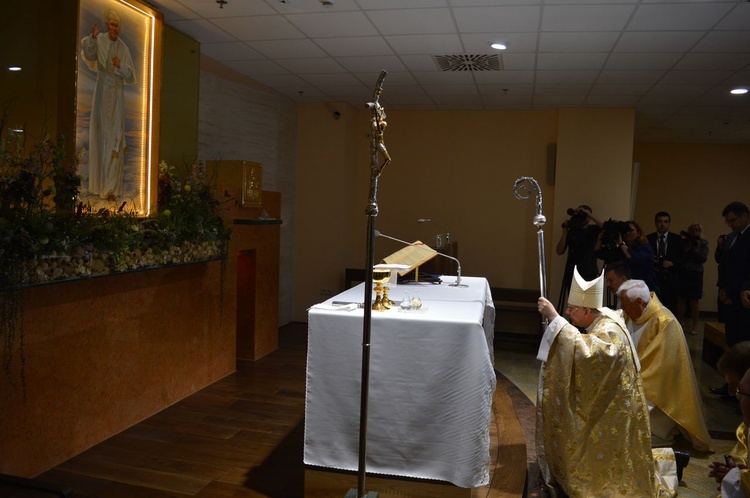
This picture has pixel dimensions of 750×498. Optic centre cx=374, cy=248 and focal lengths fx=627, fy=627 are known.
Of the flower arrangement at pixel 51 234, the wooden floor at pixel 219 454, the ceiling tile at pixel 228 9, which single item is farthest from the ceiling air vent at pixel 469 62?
the wooden floor at pixel 219 454

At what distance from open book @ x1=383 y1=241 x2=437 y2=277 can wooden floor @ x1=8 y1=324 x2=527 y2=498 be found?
1266 mm

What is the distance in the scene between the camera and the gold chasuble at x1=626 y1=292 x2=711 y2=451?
4.25 m

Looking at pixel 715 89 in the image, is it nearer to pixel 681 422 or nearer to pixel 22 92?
pixel 681 422

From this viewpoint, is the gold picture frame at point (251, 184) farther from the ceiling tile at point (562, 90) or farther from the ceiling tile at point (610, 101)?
the ceiling tile at point (610, 101)

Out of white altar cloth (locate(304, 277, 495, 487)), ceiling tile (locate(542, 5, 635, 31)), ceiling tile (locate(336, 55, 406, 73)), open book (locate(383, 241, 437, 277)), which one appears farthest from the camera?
ceiling tile (locate(336, 55, 406, 73))

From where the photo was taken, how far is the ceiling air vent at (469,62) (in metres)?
5.84

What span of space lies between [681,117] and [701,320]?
373 cm

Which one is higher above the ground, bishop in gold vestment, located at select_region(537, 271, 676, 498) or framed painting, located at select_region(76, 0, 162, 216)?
framed painting, located at select_region(76, 0, 162, 216)

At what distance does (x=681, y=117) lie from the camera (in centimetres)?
854

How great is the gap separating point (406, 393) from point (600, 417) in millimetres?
1102

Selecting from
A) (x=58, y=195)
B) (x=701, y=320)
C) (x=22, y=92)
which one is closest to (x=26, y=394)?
(x=58, y=195)

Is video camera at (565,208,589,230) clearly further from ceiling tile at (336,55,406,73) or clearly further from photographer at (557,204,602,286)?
ceiling tile at (336,55,406,73)

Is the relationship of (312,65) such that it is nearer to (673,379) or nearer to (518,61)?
(518,61)

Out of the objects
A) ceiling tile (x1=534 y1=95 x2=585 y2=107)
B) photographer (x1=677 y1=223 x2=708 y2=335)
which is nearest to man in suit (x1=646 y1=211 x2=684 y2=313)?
photographer (x1=677 y1=223 x2=708 y2=335)
